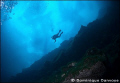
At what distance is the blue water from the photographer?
60.8 meters

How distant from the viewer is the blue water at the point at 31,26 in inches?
2393

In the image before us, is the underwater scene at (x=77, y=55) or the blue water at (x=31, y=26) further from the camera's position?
the blue water at (x=31, y=26)

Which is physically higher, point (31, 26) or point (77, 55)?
point (31, 26)

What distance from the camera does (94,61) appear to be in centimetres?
900

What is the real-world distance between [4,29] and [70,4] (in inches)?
3045

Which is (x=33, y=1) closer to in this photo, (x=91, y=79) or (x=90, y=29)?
(x=90, y=29)

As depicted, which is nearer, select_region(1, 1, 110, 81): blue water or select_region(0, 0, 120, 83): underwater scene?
select_region(0, 0, 120, 83): underwater scene

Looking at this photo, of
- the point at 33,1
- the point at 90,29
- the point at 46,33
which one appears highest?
the point at 46,33

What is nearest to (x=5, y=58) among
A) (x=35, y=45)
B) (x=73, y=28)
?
(x=35, y=45)

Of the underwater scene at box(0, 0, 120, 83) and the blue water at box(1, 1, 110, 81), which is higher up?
the blue water at box(1, 1, 110, 81)

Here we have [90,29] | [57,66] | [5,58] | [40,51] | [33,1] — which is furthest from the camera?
[40,51]

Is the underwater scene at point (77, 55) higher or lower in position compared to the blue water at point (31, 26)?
lower

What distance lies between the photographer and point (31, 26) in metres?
93.5

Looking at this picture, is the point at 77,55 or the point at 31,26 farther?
the point at 31,26
